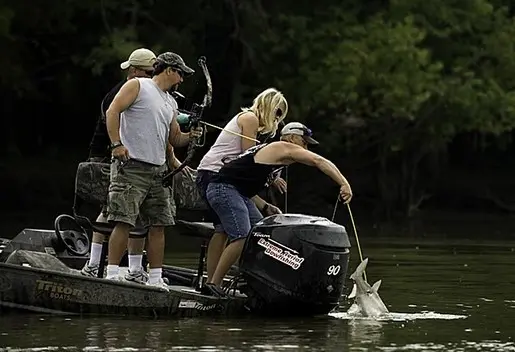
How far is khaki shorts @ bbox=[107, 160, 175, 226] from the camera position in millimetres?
12633

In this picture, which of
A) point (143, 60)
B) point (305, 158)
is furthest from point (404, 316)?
point (143, 60)

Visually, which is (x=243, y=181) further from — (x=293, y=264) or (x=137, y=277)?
(x=137, y=277)

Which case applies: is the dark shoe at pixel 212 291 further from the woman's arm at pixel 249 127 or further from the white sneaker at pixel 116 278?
the woman's arm at pixel 249 127

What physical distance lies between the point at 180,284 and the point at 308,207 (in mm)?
25673

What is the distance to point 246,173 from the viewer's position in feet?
42.7

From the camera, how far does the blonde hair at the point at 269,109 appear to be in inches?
512

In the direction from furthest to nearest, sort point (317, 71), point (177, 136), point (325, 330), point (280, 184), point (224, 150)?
1. point (317, 71)
2. point (280, 184)
3. point (224, 150)
4. point (177, 136)
5. point (325, 330)

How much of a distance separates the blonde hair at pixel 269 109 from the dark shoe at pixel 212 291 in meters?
1.33

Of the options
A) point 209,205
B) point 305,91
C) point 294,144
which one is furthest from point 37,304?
point 305,91

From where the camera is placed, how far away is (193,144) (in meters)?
13.2

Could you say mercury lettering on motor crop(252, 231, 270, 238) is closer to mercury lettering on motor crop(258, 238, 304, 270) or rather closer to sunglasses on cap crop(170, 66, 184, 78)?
mercury lettering on motor crop(258, 238, 304, 270)

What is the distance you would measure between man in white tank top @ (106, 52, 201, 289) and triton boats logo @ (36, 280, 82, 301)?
1.06ft

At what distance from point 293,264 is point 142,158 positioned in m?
1.44

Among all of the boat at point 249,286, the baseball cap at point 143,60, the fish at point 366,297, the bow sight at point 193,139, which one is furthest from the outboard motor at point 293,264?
the baseball cap at point 143,60
